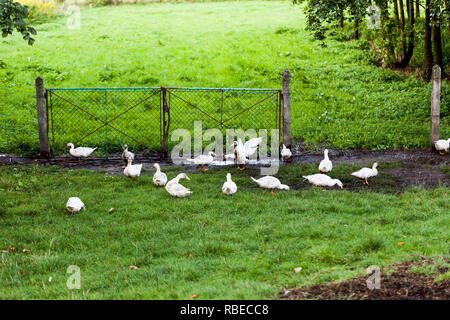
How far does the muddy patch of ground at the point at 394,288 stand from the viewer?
5234 millimetres

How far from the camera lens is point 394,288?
5.41 m

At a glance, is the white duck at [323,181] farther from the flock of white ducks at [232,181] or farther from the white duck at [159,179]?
the white duck at [159,179]

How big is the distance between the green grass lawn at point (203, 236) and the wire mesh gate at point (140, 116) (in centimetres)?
430

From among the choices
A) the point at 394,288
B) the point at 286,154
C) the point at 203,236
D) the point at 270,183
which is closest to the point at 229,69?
the point at 286,154

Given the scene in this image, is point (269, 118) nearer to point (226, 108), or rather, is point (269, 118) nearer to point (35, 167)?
point (226, 108)

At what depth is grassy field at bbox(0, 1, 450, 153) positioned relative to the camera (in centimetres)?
1702

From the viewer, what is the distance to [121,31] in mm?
29047

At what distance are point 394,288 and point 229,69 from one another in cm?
1845

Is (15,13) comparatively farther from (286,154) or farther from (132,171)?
(286,154)

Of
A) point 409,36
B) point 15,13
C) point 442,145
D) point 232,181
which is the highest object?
point 15,13

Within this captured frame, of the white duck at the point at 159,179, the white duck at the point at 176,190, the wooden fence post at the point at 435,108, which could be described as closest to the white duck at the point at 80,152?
the white duck at the point at 159,179

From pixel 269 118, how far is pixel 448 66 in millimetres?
9634

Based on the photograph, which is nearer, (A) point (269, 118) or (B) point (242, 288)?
(B) point (242, 288)

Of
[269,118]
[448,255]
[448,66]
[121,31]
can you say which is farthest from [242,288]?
[121,31]
